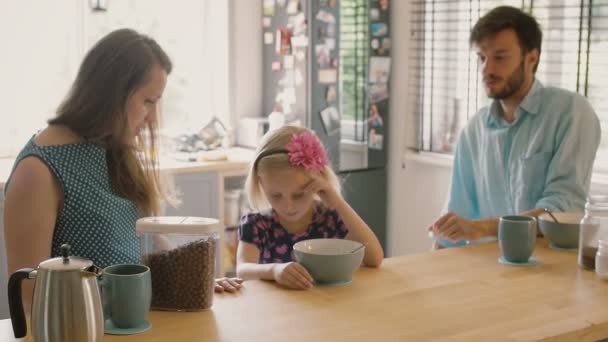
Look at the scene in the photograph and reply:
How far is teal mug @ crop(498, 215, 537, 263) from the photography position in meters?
2.05

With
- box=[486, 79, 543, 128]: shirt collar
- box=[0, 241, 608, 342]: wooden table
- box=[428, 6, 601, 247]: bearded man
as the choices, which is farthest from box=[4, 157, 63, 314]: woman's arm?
box=[486, 79, 543, 128]: shirt collar

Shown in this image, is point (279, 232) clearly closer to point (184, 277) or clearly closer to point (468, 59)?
point (184, 277)

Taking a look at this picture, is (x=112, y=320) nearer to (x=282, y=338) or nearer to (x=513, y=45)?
(x=282, y=338)

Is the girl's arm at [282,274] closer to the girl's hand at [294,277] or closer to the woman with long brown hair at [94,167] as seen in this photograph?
the girl's hand at [294,277]

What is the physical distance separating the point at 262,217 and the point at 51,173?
629mm

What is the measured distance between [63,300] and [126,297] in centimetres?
19

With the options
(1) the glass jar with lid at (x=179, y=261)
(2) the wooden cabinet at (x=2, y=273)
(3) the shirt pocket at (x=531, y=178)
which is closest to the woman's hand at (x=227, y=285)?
(1) the glass jar with lid at (x=179, y=261)

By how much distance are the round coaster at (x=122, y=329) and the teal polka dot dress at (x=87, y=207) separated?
1.60 feet

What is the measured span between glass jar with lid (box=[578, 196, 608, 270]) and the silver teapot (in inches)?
49.3

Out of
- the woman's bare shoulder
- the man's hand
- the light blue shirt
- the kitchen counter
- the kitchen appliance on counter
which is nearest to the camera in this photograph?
the woman's bare shoulder

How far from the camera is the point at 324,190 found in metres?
2.17

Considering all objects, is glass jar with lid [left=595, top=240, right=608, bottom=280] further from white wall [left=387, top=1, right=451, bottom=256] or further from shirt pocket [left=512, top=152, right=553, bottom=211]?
white wall [left=387, top=1, right=451, bottom=256]

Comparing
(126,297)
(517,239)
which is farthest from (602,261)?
(126,297)

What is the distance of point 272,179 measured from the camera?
7.11ft
